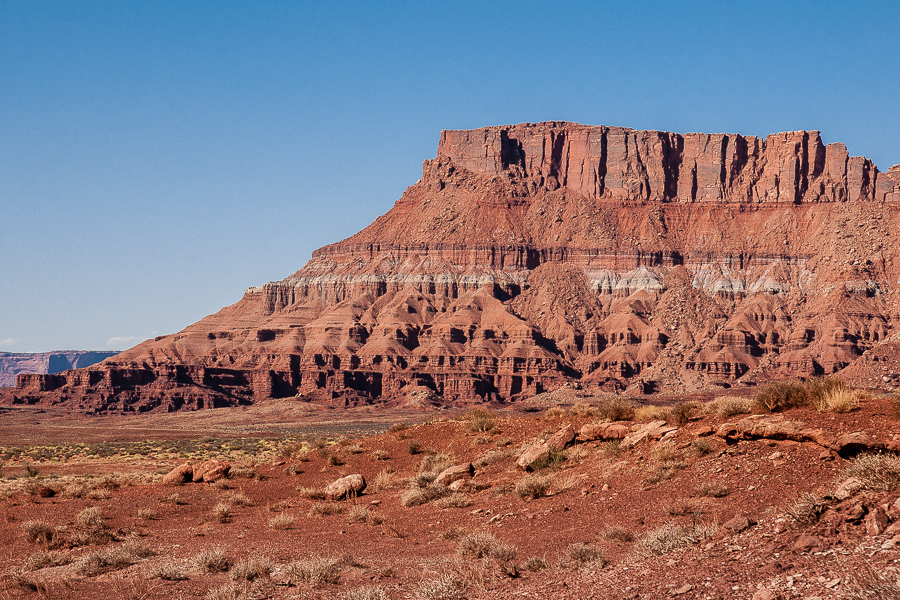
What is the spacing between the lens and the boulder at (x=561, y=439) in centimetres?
2267

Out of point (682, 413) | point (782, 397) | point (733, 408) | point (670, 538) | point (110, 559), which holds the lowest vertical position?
point (110, 559)

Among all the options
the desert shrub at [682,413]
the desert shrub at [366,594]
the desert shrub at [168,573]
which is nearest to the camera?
the desert shrub at [366,594]

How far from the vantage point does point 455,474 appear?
23.2 meters

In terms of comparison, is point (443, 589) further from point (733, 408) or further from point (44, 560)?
point (733, 408)

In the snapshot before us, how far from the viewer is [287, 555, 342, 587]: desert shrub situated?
14117mm

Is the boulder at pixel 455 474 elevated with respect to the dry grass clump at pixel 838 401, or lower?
lower

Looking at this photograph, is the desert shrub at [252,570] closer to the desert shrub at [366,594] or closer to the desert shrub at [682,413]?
the desert shrub at [366,594]

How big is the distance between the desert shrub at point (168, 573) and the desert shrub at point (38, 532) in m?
5.32

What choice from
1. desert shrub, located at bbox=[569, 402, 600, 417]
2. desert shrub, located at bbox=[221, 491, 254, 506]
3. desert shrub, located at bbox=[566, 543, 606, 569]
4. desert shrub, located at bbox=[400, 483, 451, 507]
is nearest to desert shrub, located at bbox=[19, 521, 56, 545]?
desert shrub, located at bbox=[221, 491, 254, 506]

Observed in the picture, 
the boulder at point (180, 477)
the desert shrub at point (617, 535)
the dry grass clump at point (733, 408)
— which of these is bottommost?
the boulder at point (180, 477)

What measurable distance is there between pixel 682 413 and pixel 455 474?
5561 millimetres

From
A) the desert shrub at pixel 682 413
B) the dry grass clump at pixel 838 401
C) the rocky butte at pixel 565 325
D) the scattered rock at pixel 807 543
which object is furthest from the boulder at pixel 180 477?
the rocky butte at pixel 565 325

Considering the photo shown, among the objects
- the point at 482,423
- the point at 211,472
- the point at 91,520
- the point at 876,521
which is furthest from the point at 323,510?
the point at 876,521

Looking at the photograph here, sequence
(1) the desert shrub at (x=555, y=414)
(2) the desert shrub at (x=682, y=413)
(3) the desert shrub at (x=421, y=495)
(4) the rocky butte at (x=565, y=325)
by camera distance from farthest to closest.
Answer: (4) the rocky butte at (x=565, y=325), (1) the desert shrub at (x=555, y=414), (2) the desert shrub at (x=682, y=413), (3) the desert shrub at (x=421, y=495)
